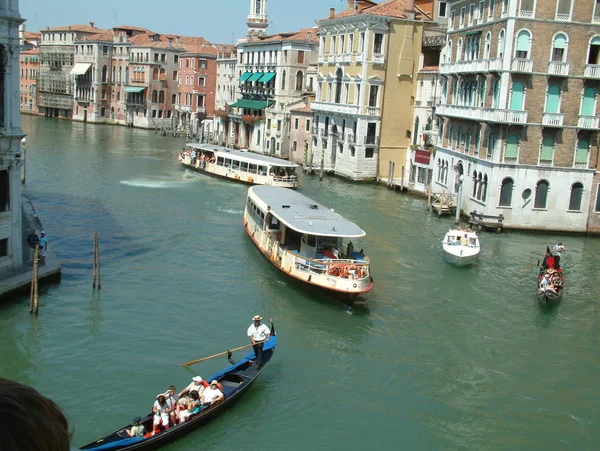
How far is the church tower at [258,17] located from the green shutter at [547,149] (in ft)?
150

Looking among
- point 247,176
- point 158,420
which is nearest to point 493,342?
point 158,420

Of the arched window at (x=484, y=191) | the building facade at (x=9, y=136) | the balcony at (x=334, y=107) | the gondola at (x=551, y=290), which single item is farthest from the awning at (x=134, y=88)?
the gondola at (x=551, y=290)

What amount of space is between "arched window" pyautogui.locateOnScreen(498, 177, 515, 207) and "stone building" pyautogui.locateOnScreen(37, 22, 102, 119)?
64.9 meters

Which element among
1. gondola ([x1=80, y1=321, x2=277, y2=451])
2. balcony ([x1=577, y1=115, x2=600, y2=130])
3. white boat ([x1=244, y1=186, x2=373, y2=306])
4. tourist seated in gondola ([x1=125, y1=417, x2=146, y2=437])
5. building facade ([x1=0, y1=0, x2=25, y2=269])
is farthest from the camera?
balcony ([x1=577, y1=115, x2=600, y2=130])

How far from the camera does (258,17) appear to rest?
229 feet

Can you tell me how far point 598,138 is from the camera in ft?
94.7

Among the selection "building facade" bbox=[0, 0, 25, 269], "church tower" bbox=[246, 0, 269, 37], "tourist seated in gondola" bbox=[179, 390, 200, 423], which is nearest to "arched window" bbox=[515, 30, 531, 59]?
"building facade" bbox=[0, 0, 25, 269]

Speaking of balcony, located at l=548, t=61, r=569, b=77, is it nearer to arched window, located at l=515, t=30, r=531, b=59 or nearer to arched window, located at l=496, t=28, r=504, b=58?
arched window, located at l=515, t=30, r=531, b=59

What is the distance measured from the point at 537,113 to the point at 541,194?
3.31 m

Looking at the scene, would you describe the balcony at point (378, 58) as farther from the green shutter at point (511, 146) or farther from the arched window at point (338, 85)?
the green shutter at point (511, 146)

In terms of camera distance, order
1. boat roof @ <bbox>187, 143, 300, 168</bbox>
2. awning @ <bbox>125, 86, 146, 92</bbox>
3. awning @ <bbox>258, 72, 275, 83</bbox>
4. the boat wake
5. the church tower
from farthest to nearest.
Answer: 1. awning @ <bbox>125, 86, 146, 92</bbox>
2. the church tower
3. awning @ <bbox>258, 72, 275, 83</bbox>
4. boat roof @ <bbox>187, 143, 300, 168</bbox>
5. the boat wake

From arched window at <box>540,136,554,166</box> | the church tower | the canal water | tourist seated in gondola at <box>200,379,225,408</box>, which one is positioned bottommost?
the canal water

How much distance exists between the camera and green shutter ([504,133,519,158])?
93.8ft

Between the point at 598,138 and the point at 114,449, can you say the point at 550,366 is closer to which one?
the point at 114,449
